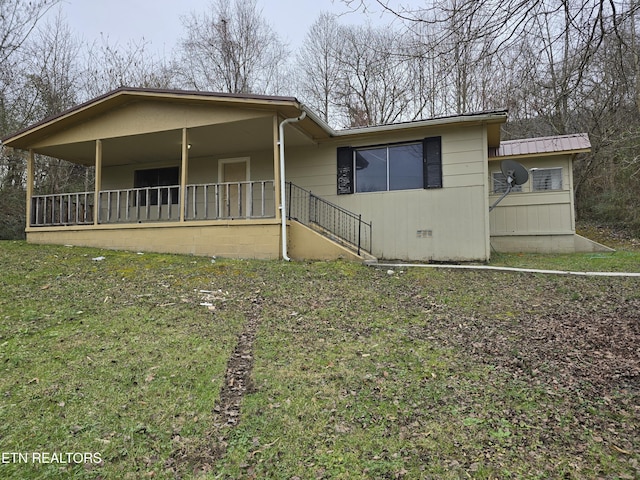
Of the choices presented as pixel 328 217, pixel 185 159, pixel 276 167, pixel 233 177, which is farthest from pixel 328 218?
pixel 185 159

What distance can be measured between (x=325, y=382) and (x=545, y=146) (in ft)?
32.8

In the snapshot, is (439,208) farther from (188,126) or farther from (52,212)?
(52,212)

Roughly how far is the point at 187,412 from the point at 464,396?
1810 mm

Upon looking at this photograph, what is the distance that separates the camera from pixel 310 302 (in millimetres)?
4824

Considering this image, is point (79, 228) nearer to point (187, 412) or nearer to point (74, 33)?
point (187, 412)

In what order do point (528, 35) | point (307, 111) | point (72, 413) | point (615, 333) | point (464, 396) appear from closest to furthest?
point (72, 413) → point (464, 396) → point (615, 333) → point (528, 35) → point (307, 111)

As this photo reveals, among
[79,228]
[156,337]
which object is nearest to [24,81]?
[79,228]

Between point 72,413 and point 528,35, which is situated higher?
point 528,35

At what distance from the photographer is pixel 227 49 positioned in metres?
17.8

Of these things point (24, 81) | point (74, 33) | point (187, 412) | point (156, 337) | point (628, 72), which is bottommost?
point (187, 412)

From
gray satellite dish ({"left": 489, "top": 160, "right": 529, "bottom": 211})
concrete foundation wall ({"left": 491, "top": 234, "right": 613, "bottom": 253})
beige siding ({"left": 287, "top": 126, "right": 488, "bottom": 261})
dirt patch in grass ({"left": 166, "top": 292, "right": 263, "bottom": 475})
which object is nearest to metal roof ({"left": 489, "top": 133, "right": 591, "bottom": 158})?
gray satellite dish ({"left": 489, "top": 160, "right": 529, "bottom": 211})

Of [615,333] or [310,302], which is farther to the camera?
[310,302]

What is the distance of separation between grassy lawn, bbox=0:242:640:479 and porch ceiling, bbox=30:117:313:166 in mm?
4392

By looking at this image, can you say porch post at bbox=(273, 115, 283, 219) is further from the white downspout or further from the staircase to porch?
the staircase to porch
